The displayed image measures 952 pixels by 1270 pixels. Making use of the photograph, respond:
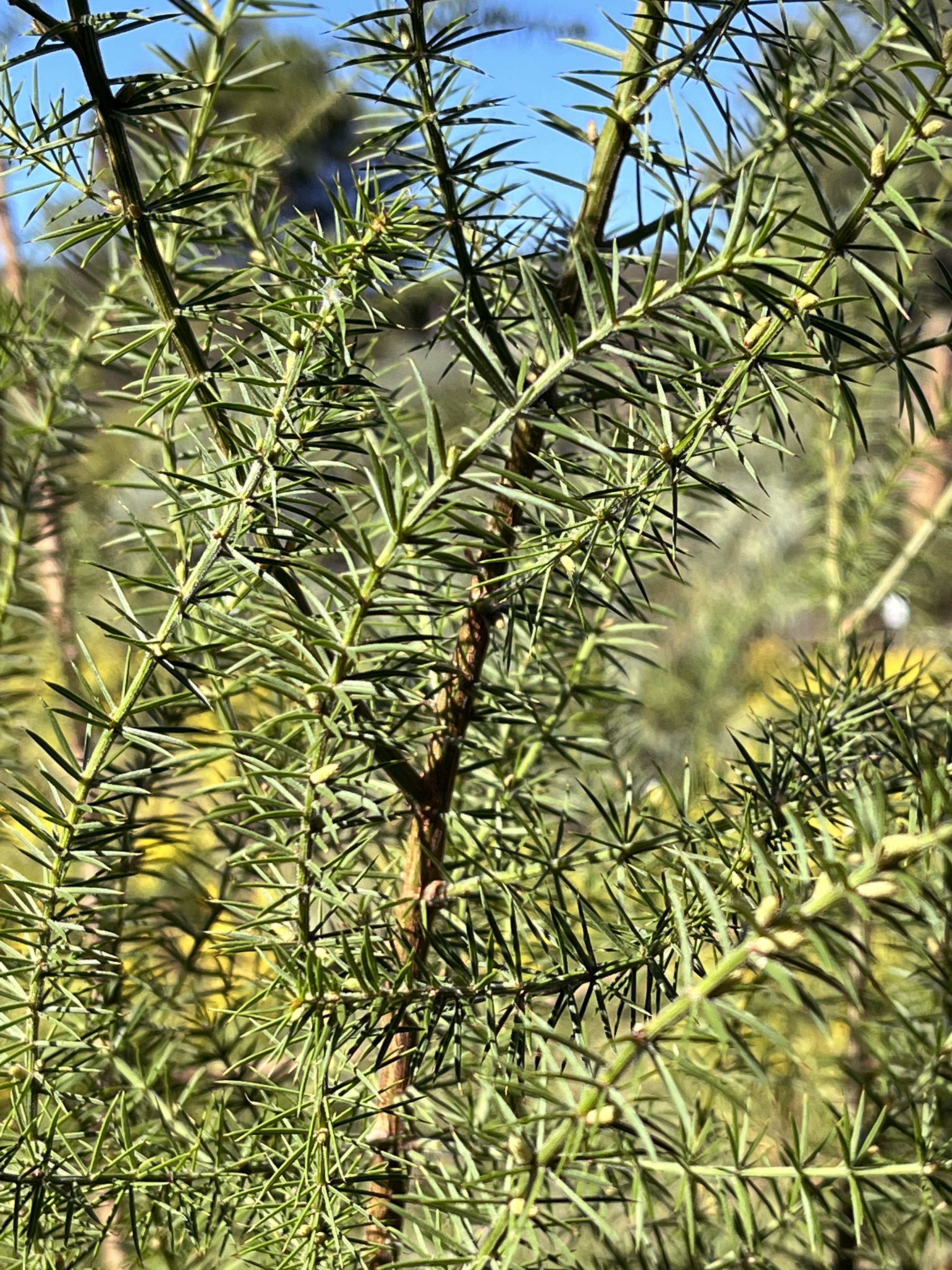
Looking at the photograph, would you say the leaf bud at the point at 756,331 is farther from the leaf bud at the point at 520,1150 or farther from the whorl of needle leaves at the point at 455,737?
the leaf bud at the point at 520,1150

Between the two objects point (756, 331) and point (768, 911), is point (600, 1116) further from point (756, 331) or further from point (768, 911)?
point (756, 331)

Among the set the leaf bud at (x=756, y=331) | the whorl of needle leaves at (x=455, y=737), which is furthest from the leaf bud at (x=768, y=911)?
the leaf bud at (x=756, y=331)

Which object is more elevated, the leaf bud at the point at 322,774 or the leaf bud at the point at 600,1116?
the leaf bud at the point at 322,774

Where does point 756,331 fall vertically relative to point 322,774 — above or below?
above

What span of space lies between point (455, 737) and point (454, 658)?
22 millimetres

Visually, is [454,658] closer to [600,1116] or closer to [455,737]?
[455,737]

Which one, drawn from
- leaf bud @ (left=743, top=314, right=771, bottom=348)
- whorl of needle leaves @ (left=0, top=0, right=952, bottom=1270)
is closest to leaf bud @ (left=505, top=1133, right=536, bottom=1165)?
whorl of needle leaves @ (left=0, top=0, right=952, bottom=1270)

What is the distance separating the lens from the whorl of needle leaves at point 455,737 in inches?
7.1

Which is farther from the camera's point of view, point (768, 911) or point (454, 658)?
point (454, 658)

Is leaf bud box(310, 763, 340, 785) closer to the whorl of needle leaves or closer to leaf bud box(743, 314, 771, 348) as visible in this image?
the whorl of needle leaves

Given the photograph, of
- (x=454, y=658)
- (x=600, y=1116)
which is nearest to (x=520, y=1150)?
(x=600, y=1116)

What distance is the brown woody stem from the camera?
224 millimetres

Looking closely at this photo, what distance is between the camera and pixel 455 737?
263 mm

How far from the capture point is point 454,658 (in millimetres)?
273
